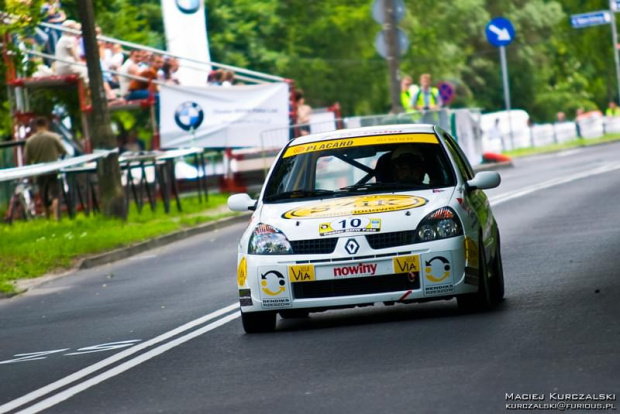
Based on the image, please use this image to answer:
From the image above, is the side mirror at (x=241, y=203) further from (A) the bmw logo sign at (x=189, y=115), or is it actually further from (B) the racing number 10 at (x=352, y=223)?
(A) the bmw logo sign at (x=189, y=115)

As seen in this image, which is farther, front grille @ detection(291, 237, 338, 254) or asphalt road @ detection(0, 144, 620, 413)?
front grille @ detection(291, 237, 338, 254)

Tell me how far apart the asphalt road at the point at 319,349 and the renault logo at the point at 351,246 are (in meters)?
0.59

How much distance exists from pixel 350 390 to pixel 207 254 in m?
13.2

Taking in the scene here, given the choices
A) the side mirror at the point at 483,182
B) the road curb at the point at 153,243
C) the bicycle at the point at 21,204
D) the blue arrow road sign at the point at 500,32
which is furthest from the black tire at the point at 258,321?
the blue arrow road sign at the point at 500,32

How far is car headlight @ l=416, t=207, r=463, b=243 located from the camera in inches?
448

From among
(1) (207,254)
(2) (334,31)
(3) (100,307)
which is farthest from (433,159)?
(2) (334,31)

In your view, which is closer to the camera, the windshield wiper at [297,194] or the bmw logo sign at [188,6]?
the windshield wiper at [297,194]

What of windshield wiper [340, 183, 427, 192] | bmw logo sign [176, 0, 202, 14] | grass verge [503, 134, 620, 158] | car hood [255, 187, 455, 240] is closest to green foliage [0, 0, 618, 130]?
bmw logo sign [176, 0, 202, 14]

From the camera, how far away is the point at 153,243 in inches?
957

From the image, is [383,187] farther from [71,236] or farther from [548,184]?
[548,184]

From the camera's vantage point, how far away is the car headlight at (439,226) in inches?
448

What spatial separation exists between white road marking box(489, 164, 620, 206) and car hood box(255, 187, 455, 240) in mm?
14084

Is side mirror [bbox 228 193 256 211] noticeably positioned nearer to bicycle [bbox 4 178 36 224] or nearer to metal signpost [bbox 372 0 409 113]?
bicycle [bbox 4 178 36 224]

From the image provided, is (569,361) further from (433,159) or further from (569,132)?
(569,132)
